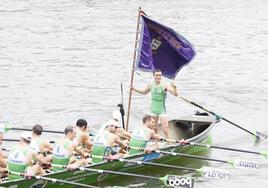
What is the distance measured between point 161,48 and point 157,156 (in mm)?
4028

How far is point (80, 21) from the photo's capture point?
52000 millimetres

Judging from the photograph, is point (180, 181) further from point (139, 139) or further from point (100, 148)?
point (139, 139)

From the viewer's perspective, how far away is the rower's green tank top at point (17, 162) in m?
18.1

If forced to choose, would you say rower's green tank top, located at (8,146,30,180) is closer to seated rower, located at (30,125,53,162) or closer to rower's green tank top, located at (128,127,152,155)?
seated rower, located at (30,125,53,162)

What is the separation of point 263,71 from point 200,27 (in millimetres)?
11780

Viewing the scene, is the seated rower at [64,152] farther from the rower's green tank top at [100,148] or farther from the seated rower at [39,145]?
the rower's green tank top at [100,148]

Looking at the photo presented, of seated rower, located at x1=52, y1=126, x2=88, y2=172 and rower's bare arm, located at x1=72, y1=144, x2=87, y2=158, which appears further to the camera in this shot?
rower's bare arm, located at x1=72, y1=144, x2=87, y2=158

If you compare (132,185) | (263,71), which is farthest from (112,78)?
(132,185)

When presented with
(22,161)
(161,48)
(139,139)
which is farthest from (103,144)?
(161,48)

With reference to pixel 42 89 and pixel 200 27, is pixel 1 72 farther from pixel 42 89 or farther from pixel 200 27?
pixel 200 27

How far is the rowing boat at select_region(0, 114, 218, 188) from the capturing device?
18.5m

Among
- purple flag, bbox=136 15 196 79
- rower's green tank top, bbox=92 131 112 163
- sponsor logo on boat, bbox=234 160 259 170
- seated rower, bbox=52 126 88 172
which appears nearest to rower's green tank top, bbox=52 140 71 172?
seated rower, bbox=52 126 88 172

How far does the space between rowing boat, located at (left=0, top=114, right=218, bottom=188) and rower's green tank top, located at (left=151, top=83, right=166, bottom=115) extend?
1.32 m

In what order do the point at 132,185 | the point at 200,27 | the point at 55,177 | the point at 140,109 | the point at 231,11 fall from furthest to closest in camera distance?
the point at 231,11
the point at 200,27
the point at 140,109
the point at 132,185
the point at 55,177
